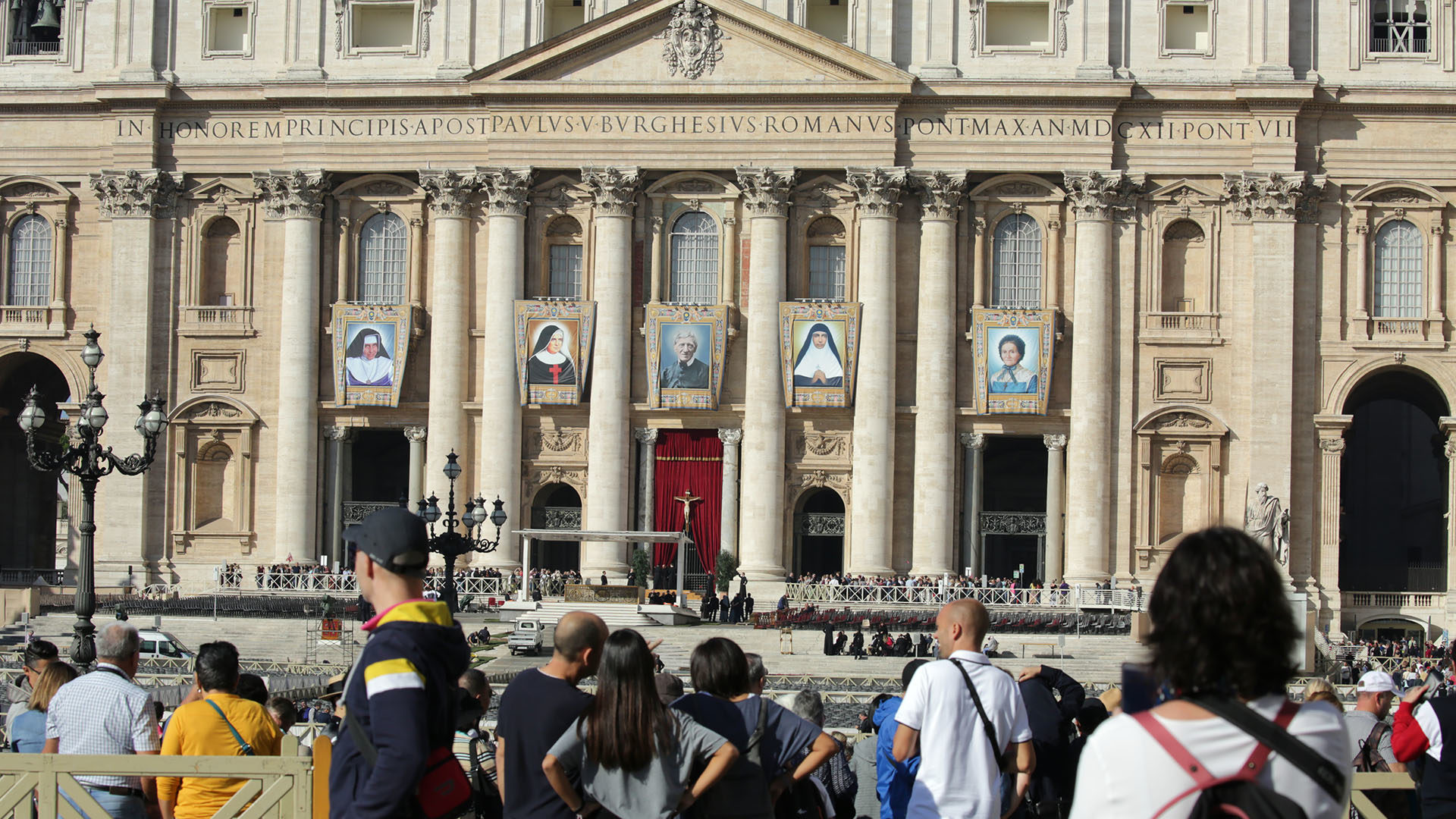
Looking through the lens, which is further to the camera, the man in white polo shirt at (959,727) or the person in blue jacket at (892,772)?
the person in blue jacket at (892,772)

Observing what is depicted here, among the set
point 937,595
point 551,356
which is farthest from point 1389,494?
point 551,356

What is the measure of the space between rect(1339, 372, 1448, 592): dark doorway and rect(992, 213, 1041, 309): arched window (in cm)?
1102

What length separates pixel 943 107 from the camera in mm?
51719

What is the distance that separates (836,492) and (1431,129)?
1927cm

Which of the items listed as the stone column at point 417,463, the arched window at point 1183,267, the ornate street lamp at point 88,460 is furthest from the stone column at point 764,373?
the ornate street lamp at point 88,460

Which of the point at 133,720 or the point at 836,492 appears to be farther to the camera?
Result: the point at 836,492

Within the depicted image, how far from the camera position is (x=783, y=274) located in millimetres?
51719

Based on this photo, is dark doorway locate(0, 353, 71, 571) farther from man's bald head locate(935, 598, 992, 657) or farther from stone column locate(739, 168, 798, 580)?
man's bald head locate(935, 598, 992, 657)

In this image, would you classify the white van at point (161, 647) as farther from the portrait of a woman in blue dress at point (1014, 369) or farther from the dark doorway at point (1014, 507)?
the portrait of a woman in blue dress at point (1014, 369)

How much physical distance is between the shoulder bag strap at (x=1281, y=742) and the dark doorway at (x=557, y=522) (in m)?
47.9

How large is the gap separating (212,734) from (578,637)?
7.43 feet

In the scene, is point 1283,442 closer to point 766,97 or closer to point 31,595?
point 766,97

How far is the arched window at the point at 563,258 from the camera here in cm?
5309

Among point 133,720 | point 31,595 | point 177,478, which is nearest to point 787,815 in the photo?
point 133,720
